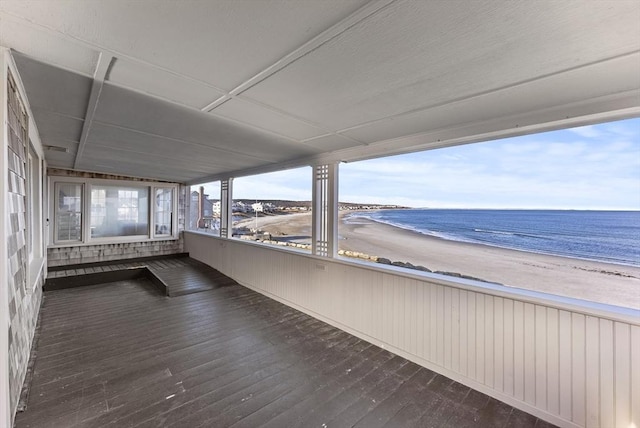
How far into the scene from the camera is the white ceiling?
41.8 inches

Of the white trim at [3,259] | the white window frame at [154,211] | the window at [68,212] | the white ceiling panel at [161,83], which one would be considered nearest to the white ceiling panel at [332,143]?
the white ceiling panel at [161,83]

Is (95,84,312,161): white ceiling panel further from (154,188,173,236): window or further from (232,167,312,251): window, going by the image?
(154,188,173,236): window

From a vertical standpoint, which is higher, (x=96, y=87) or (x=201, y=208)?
(x=96, y=87)

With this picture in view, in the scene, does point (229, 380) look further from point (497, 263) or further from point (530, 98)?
point (497, 263)

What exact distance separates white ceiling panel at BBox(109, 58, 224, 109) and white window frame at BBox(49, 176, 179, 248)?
20.2 feet

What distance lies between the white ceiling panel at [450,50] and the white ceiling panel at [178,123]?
0.85 m

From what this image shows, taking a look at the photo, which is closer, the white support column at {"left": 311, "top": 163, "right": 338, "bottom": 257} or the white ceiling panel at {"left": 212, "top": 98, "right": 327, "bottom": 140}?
the white ceiling panel at {"left": 212, "top": 98, "right": 327, "bottom": 140}

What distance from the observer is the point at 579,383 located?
1.90m

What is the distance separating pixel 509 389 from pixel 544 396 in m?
0.23

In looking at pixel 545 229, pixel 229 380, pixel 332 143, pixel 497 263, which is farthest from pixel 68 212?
pixel 545 229

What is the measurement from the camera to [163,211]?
301 inches

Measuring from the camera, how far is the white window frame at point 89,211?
230 inches

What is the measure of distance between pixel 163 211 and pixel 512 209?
8.54 meters

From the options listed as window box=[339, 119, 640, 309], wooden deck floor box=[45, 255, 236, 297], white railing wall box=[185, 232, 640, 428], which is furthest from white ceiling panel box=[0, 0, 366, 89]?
wooden deck floor box=[45, 255, 236, 297]
